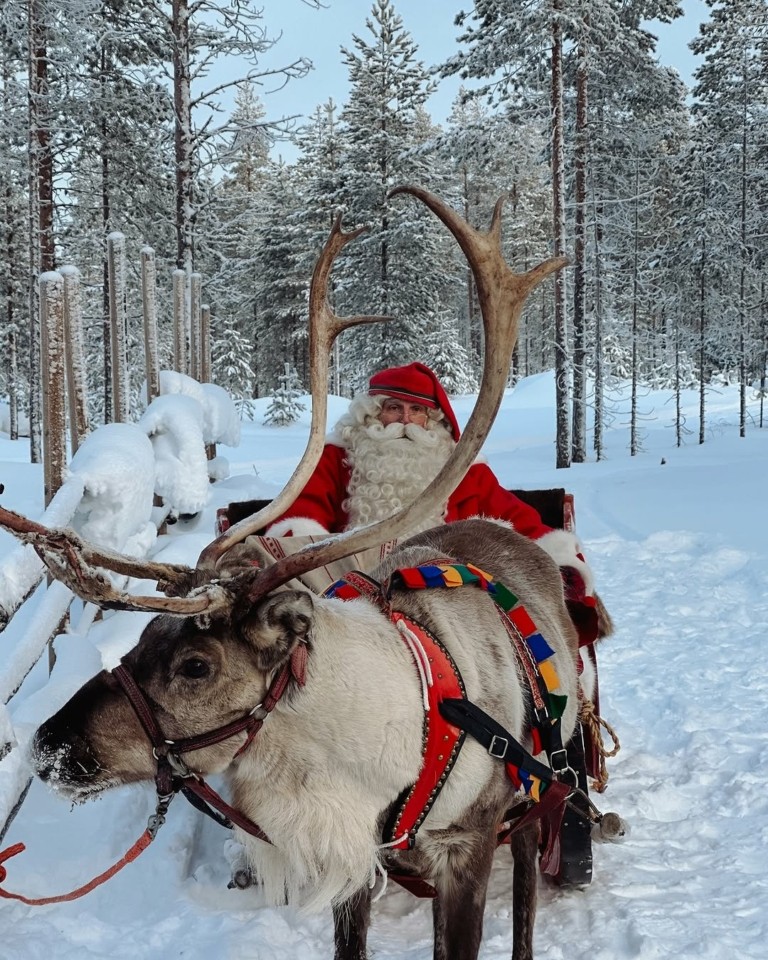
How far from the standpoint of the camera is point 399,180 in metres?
22.5

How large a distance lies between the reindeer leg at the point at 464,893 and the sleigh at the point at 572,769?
0.25 metres

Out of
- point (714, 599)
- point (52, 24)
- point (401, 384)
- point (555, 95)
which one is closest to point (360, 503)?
point (401, 384)

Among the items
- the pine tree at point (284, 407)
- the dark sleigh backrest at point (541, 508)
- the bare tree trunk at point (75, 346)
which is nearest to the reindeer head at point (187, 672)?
the dark sleigh backrest at point (541, 508)

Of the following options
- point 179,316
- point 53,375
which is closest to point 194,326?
point 179,316

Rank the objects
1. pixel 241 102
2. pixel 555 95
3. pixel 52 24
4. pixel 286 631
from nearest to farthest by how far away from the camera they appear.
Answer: pixel 286 631 < pixel 52 24 < pixel 555 95 < pixel 241 102

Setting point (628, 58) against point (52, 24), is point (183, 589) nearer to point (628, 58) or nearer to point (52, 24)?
point (52, 24)

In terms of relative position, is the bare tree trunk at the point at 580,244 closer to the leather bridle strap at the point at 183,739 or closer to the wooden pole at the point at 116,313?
the wooden pole at the point at 116,313

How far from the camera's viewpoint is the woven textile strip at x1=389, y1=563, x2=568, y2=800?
226cm

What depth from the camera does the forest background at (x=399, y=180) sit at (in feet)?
41.5

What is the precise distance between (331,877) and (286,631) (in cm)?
69

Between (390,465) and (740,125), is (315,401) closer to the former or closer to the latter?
(390,465)

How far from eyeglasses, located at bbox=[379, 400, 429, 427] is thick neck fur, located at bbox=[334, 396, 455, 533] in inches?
1.6

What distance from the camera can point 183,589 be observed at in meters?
1.95

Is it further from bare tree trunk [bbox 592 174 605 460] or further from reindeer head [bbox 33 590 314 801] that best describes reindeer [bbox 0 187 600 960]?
bare tree trunk [bbox 592 174 605 460]
